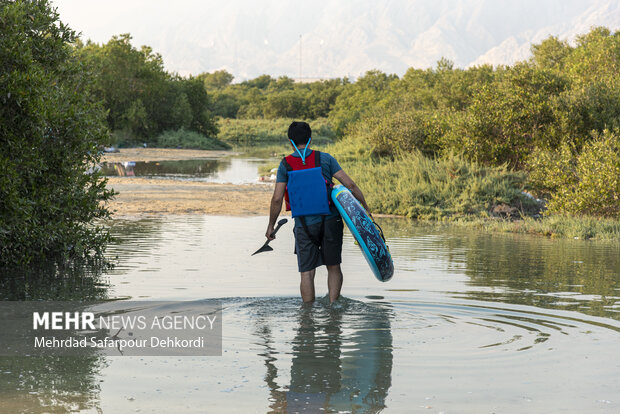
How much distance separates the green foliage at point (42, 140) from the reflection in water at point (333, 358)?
3211 mm

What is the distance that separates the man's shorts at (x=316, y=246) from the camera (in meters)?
8.27

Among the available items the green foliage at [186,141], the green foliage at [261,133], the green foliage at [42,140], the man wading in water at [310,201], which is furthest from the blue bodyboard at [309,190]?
the green foliage at [261,133]

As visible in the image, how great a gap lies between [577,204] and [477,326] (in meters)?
10.4

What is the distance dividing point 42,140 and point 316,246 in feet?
12.8

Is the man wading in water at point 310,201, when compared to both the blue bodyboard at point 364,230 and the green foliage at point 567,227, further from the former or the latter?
the green foliage at point 567,227

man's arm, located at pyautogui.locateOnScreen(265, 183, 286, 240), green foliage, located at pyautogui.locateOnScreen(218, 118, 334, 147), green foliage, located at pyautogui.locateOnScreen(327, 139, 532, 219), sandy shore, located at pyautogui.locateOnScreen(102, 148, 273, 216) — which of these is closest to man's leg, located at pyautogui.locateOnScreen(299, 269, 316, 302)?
man's arm, located at pyautogui.locateOnScreen(265, 183, 286, 240)

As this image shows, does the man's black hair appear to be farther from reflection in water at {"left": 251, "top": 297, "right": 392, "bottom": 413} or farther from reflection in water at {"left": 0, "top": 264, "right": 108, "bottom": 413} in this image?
reflection in water at {"left": 0, "top": 264, "right": 108, "bottom": 413}

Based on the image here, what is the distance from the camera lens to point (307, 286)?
27.9 ft

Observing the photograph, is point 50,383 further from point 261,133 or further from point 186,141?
point 261,133

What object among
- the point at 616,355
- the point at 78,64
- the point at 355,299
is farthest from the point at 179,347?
Result: the point at 78,64

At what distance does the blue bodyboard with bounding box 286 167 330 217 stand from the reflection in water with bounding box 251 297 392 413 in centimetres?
109

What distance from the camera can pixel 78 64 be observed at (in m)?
11.7

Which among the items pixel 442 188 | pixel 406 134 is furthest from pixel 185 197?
pixel 406 134

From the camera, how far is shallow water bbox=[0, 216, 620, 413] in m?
5.47
